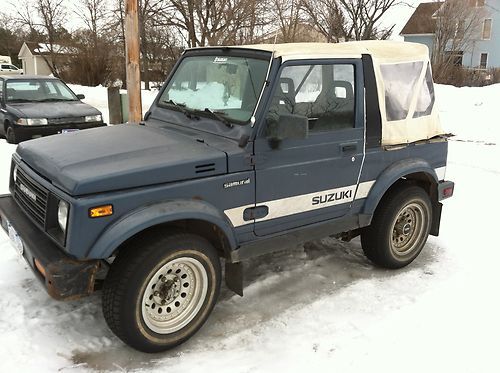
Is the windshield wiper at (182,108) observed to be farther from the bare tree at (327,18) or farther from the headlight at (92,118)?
the bare tree at (327,18)

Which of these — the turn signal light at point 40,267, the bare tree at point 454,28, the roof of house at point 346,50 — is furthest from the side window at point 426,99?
the bare tree at point 454,28

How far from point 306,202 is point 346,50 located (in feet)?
4.35

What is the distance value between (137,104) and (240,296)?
18.5 ft

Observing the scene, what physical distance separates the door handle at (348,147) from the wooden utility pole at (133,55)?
16.7 ft

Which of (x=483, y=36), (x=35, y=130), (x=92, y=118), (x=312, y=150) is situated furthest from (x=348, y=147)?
(x=483, y=36)

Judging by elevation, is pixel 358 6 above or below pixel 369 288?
above

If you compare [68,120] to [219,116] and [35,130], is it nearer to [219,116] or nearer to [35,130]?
[35,130]

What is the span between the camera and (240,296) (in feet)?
13.3

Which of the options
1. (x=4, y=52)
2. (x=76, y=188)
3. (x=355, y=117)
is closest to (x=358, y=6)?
Result: (x=355, y=117)

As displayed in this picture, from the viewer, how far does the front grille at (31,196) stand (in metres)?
3.32

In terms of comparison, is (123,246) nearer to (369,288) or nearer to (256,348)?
(256,348)

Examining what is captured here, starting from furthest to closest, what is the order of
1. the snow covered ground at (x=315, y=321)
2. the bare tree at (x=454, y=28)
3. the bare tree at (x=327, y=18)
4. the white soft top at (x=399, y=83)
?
the bare tree at (x=454, y=28) → the bare tree at (x=327, y=18) → the white soft top at (x=399, y=83) → the snow covered ground at (x=315, y=321)

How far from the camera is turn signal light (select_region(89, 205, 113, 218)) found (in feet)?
9.62

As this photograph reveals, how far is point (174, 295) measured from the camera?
3.40m
